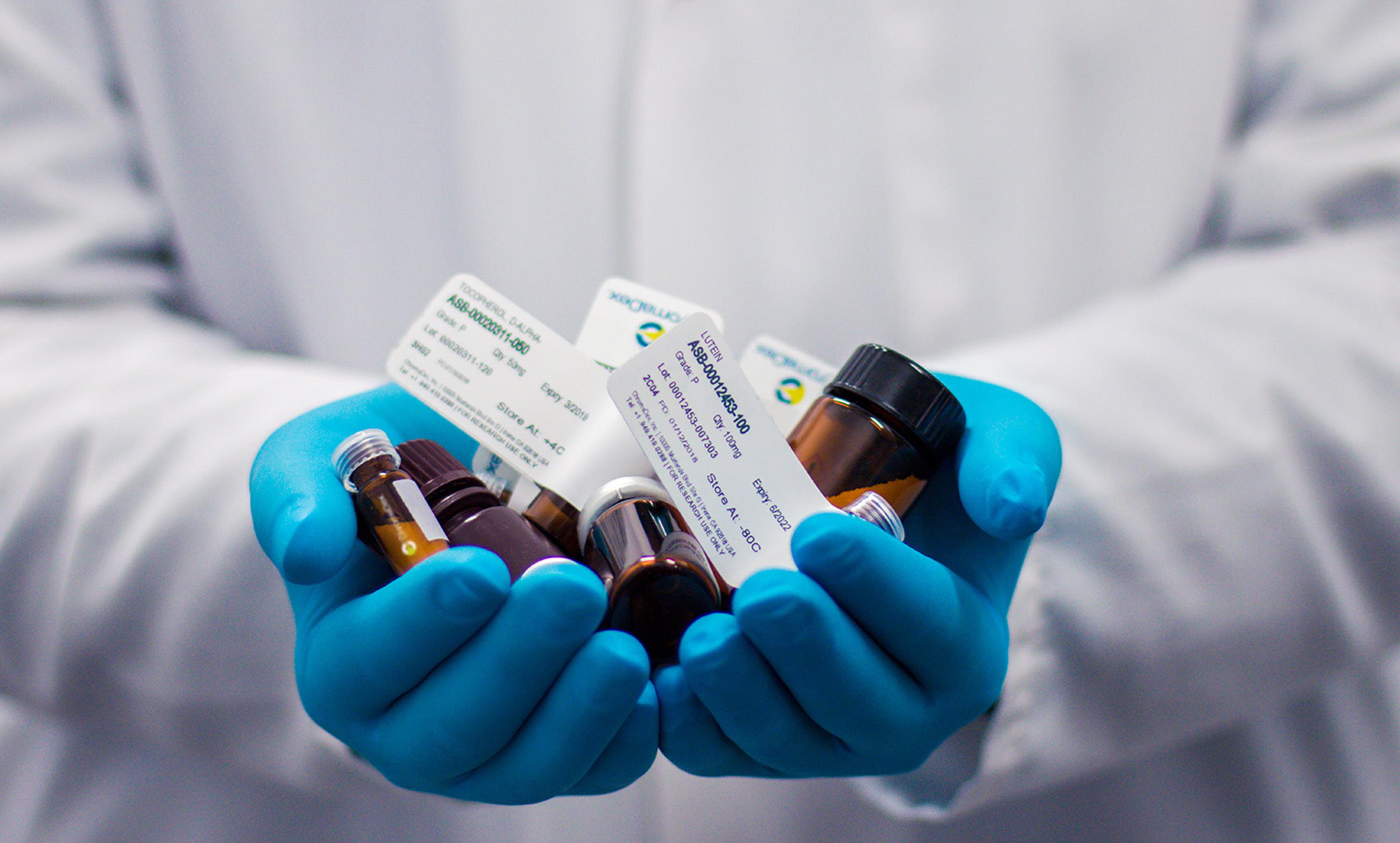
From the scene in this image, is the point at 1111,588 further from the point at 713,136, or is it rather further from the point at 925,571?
the point at 713,136

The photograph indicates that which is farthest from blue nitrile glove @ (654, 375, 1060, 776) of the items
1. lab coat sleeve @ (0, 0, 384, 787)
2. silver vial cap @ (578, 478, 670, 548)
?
lab coat sleeve @ (0, 0, 384, 787)

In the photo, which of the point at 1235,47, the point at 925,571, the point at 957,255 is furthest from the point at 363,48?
the point at 1235,47

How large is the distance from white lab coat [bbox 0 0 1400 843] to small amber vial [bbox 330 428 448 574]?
240 millimetres

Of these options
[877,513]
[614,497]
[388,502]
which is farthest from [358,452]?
[877,513]

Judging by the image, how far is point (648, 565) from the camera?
18.4 inches

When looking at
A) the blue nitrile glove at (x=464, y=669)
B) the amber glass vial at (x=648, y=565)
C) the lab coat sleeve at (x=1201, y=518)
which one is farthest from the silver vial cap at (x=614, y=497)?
the lab coat sleeve at (x=1201, y=518)

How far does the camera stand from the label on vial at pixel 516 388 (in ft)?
1.89

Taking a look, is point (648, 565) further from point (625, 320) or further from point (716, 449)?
point (625, 320)

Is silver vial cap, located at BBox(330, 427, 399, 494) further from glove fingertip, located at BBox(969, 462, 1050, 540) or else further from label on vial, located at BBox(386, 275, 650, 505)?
glove fingertip, located at BBox(969, 462, 1050, 540)

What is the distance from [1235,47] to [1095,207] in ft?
0.66

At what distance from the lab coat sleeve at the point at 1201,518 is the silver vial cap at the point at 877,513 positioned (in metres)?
0.22

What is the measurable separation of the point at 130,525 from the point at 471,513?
392mm

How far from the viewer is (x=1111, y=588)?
680 mm

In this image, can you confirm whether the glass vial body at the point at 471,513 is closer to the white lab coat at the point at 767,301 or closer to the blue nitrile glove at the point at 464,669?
the blue nitrile glove at the point at 464,669
